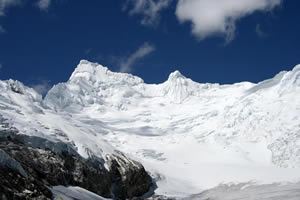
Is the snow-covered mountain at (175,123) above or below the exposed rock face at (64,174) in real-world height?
above

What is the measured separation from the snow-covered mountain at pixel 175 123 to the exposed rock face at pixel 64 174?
2.64 m

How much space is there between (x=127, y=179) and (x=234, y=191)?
14563 mm

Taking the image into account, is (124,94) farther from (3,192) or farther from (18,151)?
(3,192)

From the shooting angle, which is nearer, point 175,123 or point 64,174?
point 64,174

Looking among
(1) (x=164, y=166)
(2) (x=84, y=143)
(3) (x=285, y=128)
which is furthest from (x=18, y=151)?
(3) (x=285, y=128)

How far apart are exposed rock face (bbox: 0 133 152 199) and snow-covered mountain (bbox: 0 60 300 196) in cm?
264

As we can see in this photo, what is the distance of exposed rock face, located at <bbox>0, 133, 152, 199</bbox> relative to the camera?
26219 mm

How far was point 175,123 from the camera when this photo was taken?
385 ft

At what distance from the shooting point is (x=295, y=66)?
332 feet

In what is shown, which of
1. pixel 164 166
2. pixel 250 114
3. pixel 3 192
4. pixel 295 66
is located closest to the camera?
pixel 3 192

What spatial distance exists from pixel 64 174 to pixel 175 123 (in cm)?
7871

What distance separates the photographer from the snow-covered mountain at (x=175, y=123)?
56469 mm

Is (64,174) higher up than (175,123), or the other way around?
(175,123)

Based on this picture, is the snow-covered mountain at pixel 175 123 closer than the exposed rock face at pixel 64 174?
No
